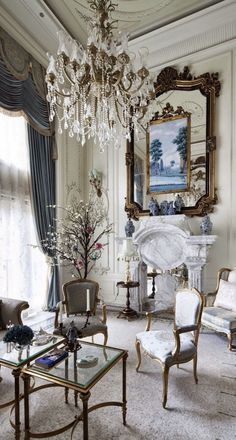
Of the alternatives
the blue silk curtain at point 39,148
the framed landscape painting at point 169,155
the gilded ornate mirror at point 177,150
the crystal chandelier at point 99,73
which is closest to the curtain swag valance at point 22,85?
the blue silk curtain at point 39,148

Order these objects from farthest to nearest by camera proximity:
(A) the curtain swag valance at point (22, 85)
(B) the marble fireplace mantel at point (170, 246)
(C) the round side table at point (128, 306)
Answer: (C) the round side table at point (128, 306) < (B) the marble fireplace mantel at point (170, 246) < (A) the curtain swag valance at point (22, 85)

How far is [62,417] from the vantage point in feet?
6.79

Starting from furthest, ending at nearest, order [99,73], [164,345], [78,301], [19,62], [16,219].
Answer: [16,219] → [19,62] → [78,301] → [99,73] → [164,345]

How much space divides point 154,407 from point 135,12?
5040 mm

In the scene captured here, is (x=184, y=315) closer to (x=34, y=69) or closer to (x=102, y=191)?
(x=102, y=191)

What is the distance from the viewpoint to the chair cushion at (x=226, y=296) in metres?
3.57

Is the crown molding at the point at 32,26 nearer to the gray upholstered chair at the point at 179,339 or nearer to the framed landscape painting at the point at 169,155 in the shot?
the framed landscape painting at the point at 169,155

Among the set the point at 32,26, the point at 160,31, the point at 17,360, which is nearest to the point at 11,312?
the point at 17,360

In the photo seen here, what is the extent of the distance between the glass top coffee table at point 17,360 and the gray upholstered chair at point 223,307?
6.80ft

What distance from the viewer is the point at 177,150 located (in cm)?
463

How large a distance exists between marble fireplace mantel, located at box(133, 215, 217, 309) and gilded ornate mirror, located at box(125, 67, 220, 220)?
353 millimetres

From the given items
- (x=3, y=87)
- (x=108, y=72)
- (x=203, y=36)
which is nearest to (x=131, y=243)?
(x=108, y=72)

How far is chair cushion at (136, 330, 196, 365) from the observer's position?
2344 millimetres

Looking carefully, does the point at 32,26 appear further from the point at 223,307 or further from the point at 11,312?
the point at 223,307
